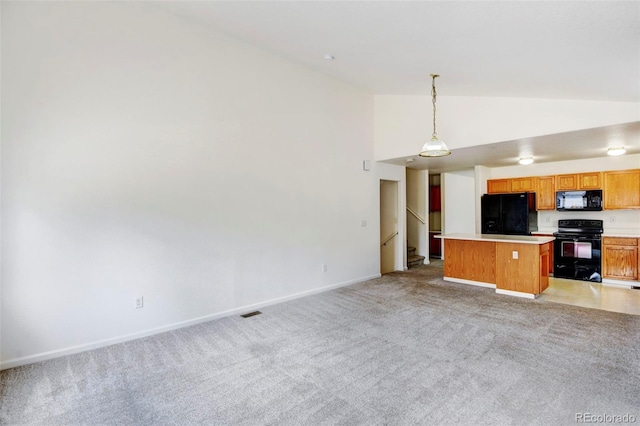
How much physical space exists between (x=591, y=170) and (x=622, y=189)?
0.62 meters

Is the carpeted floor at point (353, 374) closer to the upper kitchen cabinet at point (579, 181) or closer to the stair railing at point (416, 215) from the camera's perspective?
the upper kitchen cabinet at point (579, 181)

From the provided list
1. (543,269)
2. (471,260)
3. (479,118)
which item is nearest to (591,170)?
(543,269)

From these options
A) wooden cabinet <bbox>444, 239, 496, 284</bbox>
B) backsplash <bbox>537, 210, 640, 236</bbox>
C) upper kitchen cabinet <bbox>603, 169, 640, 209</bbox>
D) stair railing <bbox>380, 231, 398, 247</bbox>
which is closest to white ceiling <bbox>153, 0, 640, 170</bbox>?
upper kitchen cabinet <bbox>603, 169, 640, 209</bbox>

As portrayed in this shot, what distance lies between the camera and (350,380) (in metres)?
2.53

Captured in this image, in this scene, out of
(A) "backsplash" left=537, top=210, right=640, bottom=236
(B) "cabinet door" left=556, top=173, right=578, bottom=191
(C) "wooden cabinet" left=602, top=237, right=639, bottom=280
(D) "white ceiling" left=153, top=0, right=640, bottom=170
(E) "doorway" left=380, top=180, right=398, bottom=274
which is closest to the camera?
(D) "white ceiling" left=153, top=0, right=640, bottom=170

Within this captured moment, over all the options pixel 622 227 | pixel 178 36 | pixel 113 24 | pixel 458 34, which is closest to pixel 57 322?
pixel 113 24

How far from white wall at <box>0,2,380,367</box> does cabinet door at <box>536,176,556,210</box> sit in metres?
4.95

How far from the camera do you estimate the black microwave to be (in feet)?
19.3

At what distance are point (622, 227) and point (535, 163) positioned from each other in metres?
1.93

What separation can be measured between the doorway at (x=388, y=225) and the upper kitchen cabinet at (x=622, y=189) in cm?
385

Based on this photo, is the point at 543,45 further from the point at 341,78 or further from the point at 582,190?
the point at 582,190

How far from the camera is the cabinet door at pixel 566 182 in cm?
616

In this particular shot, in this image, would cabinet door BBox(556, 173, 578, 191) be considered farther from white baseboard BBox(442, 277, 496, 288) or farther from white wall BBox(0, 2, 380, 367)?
white wall BBox(0, 2, 380, 367)

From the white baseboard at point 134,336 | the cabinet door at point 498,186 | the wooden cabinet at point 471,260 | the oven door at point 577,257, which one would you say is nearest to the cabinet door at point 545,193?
the cabinet door at point 498,186
